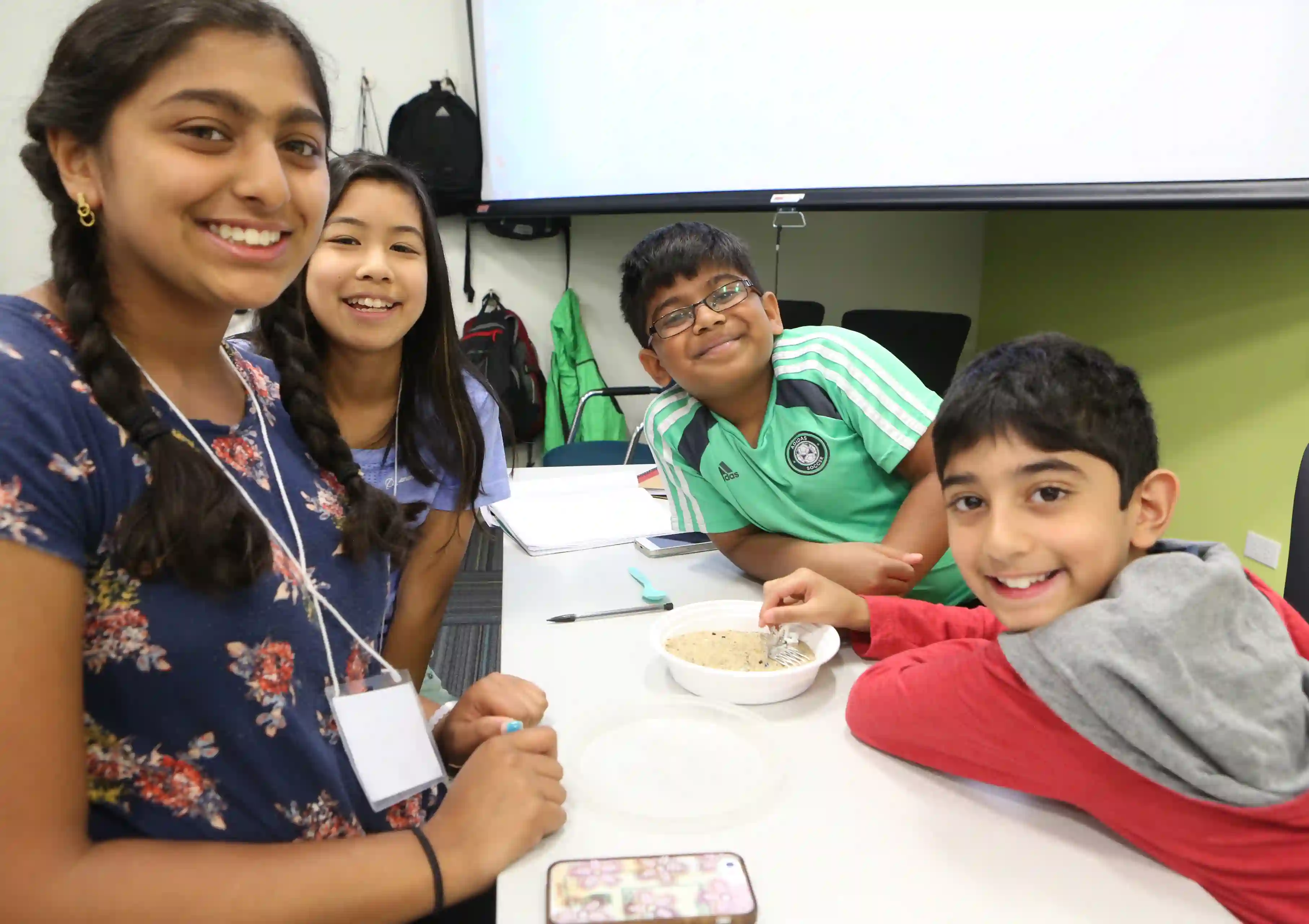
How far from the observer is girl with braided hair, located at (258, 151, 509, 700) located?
120 cm

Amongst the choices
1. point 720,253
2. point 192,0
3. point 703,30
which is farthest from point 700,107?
point 192,0

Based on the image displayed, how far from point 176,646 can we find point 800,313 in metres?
2.76

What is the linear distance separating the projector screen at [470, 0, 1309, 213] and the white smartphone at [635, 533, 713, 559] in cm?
147

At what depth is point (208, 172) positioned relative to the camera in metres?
0.66

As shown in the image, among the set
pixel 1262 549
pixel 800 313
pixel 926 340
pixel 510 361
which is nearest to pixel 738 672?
pixel 1262 549

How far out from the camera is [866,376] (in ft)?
4.58

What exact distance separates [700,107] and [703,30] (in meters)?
0.25

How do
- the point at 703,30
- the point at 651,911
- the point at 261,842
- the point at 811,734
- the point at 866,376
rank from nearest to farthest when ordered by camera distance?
the point at 651,911, the point at 261,842, the point at 811,734, the point at 866,376, the point at 703,30

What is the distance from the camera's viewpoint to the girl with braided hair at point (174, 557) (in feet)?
1.83

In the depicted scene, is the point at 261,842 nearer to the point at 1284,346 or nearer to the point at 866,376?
the point at 866,376

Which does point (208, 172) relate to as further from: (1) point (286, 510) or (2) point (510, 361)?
(2) point (510, 361)

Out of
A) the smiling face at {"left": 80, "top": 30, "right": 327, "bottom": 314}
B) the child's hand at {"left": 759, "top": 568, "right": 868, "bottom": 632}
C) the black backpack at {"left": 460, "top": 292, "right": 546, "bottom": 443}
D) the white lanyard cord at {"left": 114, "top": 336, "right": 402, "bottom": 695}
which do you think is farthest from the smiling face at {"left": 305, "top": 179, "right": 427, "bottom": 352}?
the black backpack at {"left": 460, "top": 292, "right": 546, "bottom": 443}

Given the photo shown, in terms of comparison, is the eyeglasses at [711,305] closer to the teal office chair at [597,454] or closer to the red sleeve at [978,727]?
the red sleeve at [978,727]

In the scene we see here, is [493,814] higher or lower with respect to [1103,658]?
lower
